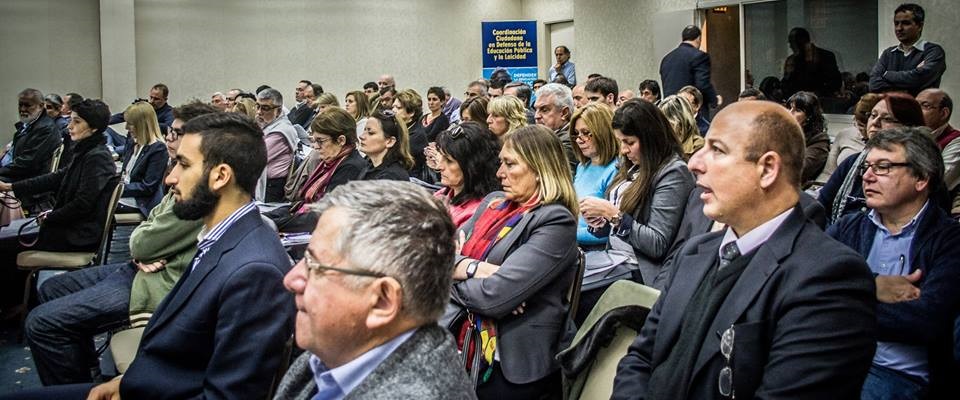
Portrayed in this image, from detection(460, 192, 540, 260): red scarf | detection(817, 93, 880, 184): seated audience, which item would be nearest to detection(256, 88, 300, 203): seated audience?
detection(460, 192, 540, 260): red scarf

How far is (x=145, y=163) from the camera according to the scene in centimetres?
661

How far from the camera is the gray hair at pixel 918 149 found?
2873 mm

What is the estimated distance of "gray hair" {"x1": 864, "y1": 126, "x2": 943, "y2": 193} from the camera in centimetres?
287

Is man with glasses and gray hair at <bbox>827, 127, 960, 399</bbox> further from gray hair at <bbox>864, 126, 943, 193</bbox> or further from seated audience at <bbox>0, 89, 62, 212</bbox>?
seated audience at <bbox>0, 89, 62, 212</bbox>

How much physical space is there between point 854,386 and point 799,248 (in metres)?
0.31

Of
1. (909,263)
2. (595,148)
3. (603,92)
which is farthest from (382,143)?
(909,263)

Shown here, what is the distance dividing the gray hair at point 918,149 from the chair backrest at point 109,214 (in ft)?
12.7

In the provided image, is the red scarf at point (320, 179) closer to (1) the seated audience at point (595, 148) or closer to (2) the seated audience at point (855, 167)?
(1) the seated audience at point (595, 148)

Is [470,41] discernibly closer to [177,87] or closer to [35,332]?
[177,87]

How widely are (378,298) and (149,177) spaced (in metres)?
5.53

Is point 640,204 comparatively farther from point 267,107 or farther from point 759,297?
point 267,107

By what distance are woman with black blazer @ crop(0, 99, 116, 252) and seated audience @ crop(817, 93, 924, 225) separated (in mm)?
3911

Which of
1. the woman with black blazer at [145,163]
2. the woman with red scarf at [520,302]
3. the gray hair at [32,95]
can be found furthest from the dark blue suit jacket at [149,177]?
the woman with red scarf at [520,302]

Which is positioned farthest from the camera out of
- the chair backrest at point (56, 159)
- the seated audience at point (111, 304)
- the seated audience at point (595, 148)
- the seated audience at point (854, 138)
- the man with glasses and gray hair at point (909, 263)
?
the chair backrest at point (56, 159)
